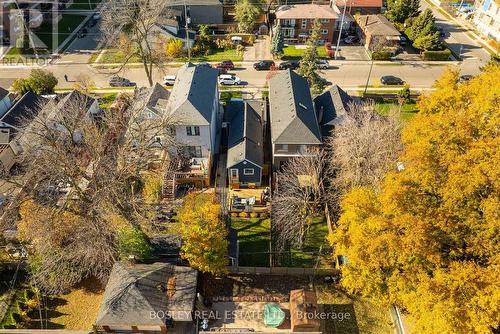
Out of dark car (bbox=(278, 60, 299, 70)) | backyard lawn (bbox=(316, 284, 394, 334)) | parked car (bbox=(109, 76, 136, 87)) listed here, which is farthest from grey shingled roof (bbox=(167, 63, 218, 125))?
backyard lawn (bbox=(316, 284, 394, 334))

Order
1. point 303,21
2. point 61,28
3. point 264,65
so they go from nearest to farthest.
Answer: point 264,65 < point 303,21 < point 61,28

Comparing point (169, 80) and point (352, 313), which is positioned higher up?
point (169, 80)

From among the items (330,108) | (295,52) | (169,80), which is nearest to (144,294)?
(330,108)

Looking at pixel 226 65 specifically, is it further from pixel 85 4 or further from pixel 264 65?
pixel 85 4

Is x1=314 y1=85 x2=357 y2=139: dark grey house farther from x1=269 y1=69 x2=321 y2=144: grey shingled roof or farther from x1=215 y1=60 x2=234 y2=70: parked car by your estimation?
x1=215 y1=60 x2=234 y2=70: parked car

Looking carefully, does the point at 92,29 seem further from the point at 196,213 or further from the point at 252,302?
the point at 252,302

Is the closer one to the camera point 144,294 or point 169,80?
point 144,294
